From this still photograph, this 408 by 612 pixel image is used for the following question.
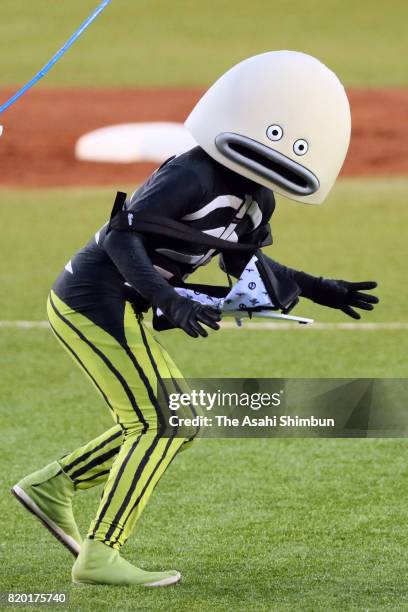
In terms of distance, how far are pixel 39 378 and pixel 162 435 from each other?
3441mm

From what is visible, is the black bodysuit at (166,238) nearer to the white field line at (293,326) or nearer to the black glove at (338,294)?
the black glove at (338,294)

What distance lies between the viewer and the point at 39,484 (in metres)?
4.46

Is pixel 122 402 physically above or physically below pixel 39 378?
above

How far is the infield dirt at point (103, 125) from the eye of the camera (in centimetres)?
1625

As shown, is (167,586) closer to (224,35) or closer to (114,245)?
(114,245)

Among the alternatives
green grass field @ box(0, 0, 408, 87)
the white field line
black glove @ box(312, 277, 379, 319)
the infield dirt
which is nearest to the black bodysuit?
black glove @ box(312, 277, 379, 319)

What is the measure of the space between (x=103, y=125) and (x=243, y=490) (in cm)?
1368

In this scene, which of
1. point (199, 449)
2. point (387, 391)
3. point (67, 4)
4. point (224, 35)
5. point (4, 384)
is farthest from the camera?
point (67, 4)

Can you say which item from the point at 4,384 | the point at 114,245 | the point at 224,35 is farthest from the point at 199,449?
the point at 224,35

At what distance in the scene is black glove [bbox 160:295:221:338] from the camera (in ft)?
12.7

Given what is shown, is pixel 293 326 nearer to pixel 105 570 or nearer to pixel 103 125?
pixel 105 570

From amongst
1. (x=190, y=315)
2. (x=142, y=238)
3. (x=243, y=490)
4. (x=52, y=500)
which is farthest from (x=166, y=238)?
(x=243, y=490)

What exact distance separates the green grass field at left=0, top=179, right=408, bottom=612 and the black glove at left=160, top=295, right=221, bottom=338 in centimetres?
85

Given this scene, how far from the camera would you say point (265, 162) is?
4.16m
